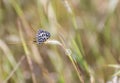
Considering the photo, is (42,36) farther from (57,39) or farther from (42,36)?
(57,39)

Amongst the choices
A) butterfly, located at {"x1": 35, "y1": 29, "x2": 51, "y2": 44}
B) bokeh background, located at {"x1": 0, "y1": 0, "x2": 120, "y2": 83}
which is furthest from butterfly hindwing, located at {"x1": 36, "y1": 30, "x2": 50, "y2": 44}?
bokeh background, located at {"x1": 0, "y1": 0, "x2": 120, "y2": 83}

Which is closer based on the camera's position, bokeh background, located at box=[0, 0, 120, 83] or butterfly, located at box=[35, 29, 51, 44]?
butterfly, located at box=[35, 29, 51, 44]

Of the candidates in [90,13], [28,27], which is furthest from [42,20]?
[90,13]

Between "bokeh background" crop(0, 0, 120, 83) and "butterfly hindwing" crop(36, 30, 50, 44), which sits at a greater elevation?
"bokeh background" crop(0, 0, 120, 83)

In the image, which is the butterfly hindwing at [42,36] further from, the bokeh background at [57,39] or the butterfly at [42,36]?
the bokeh background at [57,39]

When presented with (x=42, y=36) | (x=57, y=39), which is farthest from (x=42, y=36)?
(x=57, y=39)

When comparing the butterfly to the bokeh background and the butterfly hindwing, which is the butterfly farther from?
the bokeh background

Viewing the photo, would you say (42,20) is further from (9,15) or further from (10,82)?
(9,15)
